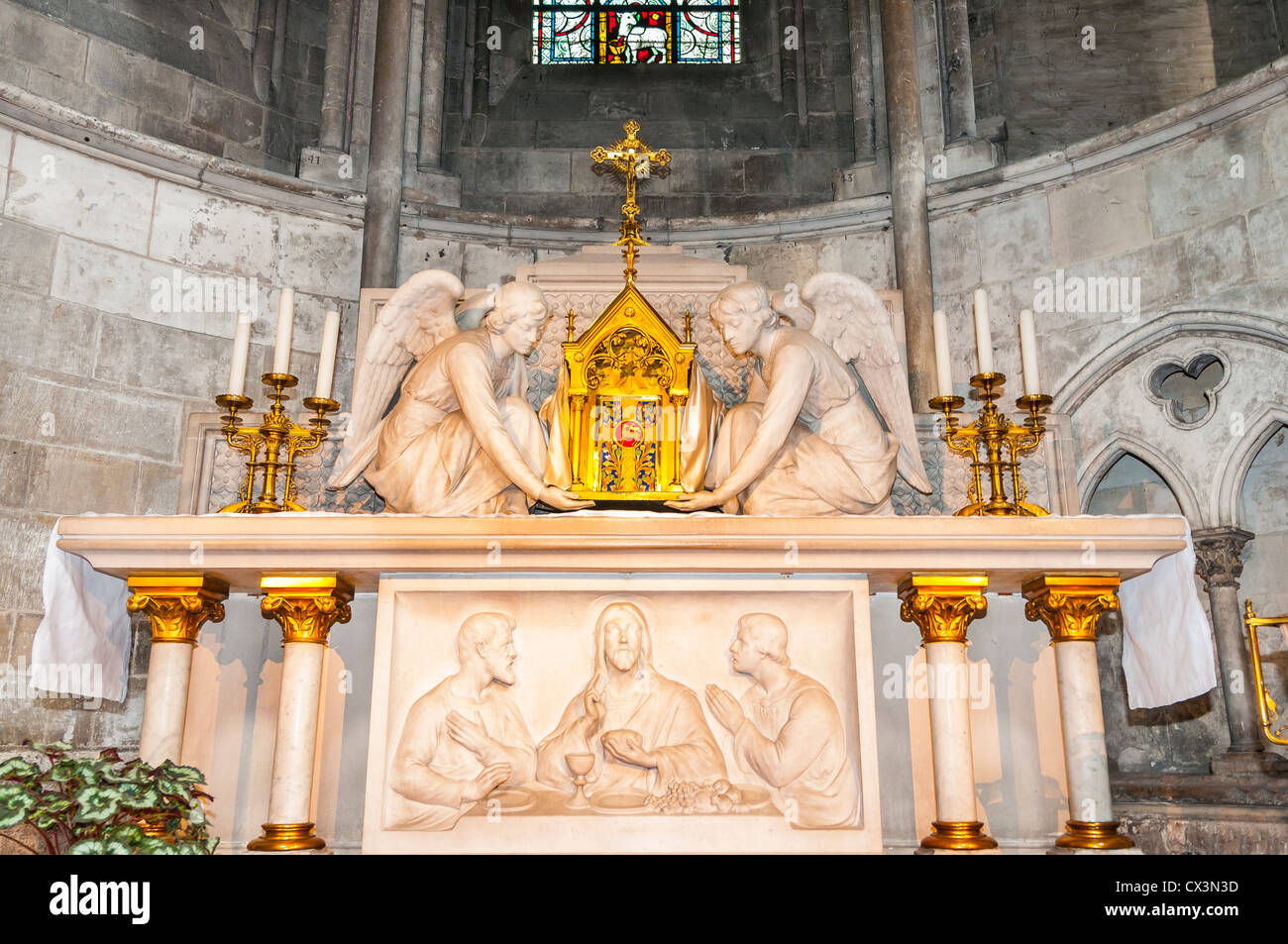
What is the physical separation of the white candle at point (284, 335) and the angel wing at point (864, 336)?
8.14 ft

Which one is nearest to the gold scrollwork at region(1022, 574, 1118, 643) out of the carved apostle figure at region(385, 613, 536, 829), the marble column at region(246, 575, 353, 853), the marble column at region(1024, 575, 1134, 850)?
the marble column at region(1024, 575, 1134, 850)

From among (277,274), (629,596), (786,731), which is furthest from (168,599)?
(277,274)

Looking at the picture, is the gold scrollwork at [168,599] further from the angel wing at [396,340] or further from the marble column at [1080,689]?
the marble column at [1080,689]

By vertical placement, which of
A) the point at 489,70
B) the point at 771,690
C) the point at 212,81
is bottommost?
the point at 771,690

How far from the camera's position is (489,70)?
37.3ft

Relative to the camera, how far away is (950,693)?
14.7ft

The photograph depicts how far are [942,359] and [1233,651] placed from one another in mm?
3801

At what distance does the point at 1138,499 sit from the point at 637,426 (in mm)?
5450

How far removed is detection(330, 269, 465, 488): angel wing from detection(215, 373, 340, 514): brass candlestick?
27cm

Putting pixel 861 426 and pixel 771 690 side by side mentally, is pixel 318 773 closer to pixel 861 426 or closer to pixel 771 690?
pixel 771 690

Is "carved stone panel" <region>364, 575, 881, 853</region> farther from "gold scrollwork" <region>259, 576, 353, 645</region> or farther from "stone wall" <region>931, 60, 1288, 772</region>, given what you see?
"stone wall" <region>931, 60, 1288, 772</region>

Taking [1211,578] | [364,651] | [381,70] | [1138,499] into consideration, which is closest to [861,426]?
[364,651]

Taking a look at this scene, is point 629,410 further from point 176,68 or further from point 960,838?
point 176,68
